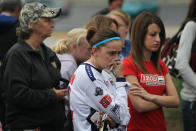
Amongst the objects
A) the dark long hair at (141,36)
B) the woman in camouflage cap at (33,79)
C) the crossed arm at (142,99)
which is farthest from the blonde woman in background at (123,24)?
the woman in camouflage cap at (33,79)

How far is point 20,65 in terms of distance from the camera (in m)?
3.81

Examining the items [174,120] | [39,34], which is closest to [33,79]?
[39,34]

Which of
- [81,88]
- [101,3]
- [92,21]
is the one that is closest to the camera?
[81,88]

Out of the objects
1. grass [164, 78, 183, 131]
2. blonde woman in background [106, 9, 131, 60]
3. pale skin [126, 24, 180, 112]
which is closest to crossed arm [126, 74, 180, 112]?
pale skin [126, 24, 180, 112]

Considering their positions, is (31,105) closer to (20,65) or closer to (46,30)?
(20,65)

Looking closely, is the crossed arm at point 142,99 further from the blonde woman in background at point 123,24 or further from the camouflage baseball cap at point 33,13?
the blonde woman in background at point 123,24

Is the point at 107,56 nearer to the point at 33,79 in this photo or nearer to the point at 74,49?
the point at 33,79

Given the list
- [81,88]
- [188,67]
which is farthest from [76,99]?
[188,67]

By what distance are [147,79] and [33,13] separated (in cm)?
140

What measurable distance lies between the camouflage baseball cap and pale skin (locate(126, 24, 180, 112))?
111 centimetres

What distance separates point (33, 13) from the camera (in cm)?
410

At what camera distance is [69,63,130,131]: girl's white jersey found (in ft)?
12.3

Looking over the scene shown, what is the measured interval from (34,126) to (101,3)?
32.9 metres

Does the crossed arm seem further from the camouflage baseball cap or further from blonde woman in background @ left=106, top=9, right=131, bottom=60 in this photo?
blonde woman in background @ left=106, top=9, right=131, bottom=60
